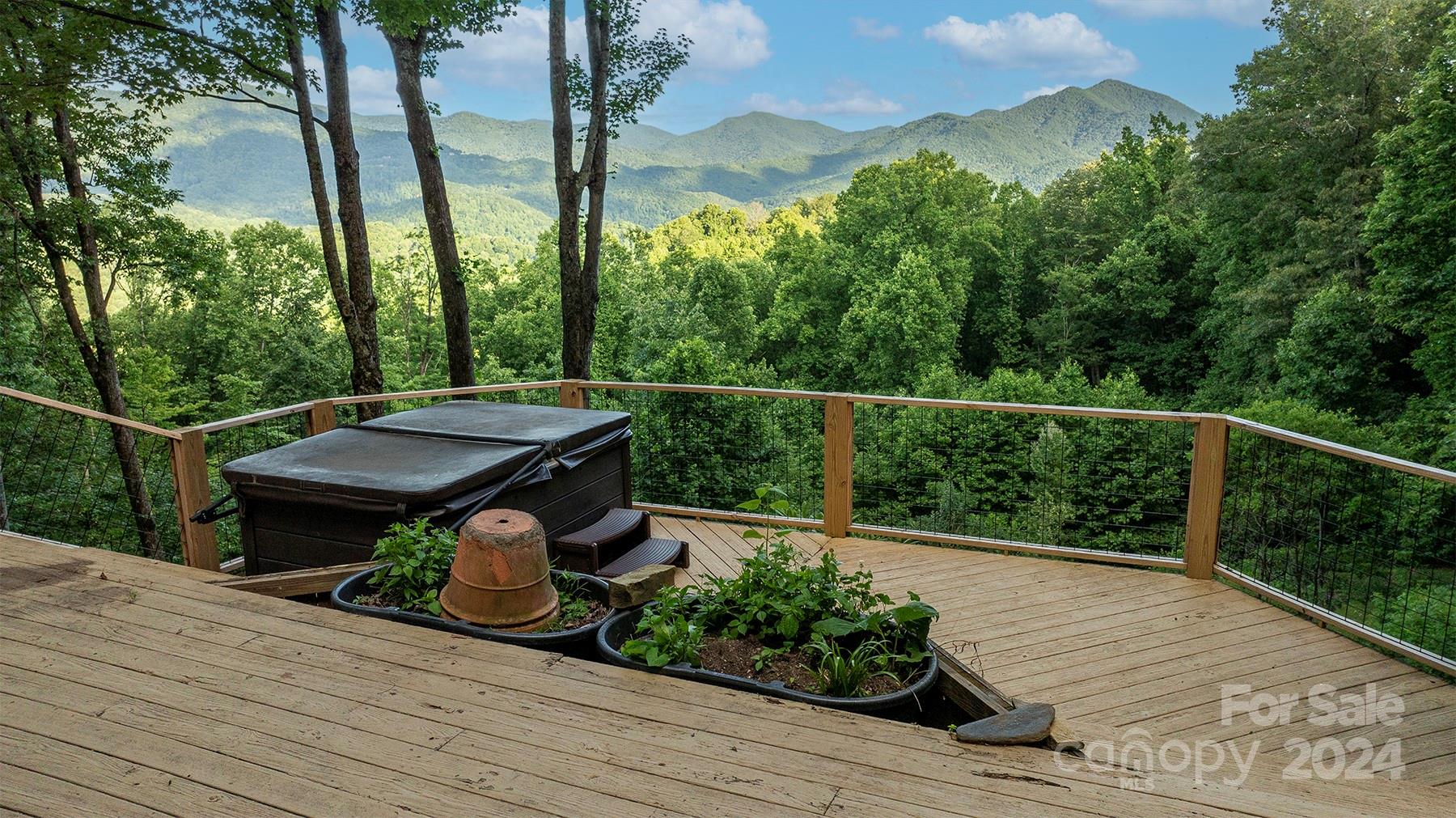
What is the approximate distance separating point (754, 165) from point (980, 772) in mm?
64179

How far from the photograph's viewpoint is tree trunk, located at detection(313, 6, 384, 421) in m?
7.48

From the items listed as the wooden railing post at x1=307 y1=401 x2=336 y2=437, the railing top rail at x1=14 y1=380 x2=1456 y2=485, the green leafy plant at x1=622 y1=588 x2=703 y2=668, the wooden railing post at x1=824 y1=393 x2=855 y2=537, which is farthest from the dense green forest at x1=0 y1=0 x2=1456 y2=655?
the green leafy plant at x1=622 y1=588 x2=703 y2=668

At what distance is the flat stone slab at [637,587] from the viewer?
8.37 feet

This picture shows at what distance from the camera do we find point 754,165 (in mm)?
63062

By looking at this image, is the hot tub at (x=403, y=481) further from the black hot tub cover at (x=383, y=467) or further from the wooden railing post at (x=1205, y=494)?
the wooden railing post at (x=1205, y=494)

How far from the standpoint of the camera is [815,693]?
2.16 metres

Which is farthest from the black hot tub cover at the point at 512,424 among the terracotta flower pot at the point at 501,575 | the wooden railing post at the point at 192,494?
the terracotta flower pot at the point at 501,575

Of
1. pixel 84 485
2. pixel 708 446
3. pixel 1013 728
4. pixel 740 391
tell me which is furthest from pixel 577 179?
pixel 1013 728

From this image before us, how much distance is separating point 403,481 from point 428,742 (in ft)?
5.10

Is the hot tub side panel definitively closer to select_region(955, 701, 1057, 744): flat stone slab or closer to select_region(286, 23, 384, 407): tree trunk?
select_region(955, 701, 1057, 744): flat stone slab

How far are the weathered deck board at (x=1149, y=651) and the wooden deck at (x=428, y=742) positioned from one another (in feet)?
2.64

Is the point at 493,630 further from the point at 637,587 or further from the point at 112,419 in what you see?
the point at 112,419

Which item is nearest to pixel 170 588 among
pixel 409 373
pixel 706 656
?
pixel 706 656

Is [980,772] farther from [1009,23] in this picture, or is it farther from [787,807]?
[1009,23]
